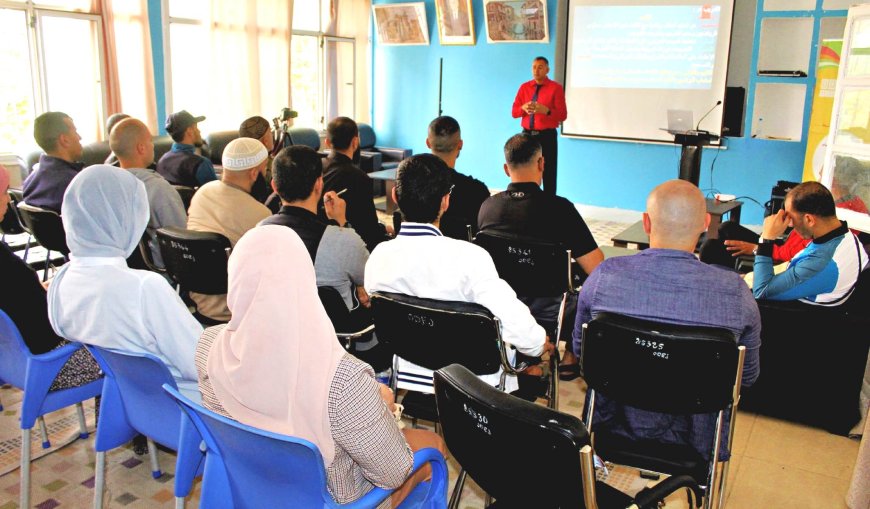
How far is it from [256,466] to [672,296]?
4.16 feet

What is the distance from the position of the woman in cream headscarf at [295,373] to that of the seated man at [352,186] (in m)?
2.37

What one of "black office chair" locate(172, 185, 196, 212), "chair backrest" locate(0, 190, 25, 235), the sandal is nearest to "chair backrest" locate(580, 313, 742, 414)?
the sandal

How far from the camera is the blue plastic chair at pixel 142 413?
6.02 ft

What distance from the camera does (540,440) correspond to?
137 centimetres

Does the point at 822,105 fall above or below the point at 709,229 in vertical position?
above

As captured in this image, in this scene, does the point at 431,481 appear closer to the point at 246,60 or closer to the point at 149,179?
the point at 149,179

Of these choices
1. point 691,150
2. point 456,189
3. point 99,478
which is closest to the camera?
point 99,478

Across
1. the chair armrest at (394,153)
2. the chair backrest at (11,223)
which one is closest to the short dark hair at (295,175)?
the chair backrest at (11,223)

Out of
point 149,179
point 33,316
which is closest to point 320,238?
point 33,316

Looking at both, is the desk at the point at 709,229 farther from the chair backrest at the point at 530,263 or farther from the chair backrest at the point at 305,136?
the chair backrest at the point at 305,136

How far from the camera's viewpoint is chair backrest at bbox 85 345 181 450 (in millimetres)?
1864

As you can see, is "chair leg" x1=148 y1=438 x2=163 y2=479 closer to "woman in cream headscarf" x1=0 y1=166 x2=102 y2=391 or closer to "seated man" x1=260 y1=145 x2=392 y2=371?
"woman in cream headscarf" x1=0 y1=166 x2=102 y2=391

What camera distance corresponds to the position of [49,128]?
4.18 m

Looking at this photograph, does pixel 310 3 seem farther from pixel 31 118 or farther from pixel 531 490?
pixel 531 490
